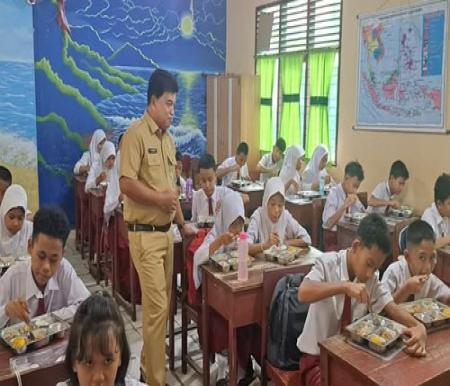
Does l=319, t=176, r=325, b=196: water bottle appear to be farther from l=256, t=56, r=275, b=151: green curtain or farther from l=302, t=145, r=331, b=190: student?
l=256, t=56, r=275, b=151: green curtain

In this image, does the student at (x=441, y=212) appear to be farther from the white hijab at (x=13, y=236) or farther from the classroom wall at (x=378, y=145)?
the white hijab at (x=13, y=236)

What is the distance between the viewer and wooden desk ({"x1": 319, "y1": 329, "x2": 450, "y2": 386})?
1.42 m

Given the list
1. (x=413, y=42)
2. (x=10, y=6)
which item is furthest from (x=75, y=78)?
(x=413, y=42)

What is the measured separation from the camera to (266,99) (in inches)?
253

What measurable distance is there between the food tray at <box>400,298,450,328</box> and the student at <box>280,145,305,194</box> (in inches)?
131

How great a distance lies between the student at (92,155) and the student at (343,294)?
425 cm

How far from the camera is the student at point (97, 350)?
124 cm

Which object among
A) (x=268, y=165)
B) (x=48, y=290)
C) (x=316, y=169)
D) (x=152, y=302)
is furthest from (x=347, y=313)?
(x=268, y=165)

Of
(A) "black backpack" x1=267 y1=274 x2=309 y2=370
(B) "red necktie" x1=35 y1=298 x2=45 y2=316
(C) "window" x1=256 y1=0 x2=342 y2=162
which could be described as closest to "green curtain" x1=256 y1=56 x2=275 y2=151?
(C) "window" x1=256 y1=0 x2=342 y2=162

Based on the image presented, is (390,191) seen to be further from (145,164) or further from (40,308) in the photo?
(40,308)

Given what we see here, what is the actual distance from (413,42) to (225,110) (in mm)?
2815

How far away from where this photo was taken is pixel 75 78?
608 cm

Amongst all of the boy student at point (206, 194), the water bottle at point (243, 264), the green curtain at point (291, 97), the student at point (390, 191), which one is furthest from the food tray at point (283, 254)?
the green curtain at point (291, 97)

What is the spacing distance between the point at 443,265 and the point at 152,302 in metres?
1.66
